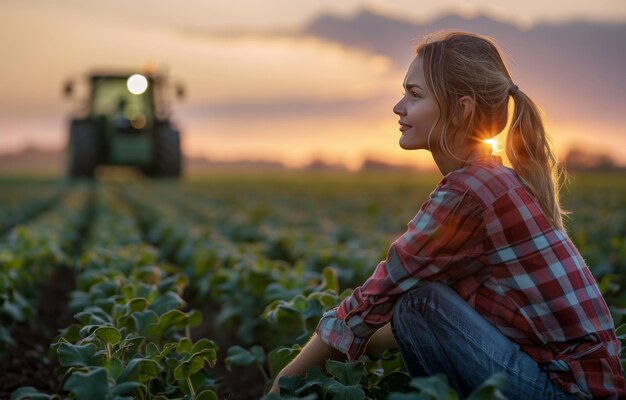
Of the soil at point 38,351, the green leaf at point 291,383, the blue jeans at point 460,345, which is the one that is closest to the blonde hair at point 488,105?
the blue jeans at point 460,345

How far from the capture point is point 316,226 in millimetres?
9664

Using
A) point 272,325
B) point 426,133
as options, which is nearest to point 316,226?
point 272,325

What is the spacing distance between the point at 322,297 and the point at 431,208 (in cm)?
101

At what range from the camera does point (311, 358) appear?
2496 millimetres

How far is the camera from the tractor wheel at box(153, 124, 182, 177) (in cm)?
2003

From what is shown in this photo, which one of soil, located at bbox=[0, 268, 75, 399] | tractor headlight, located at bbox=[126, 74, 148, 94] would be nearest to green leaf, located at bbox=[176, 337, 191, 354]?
soil, located at bbox=[0, 268, 75, 399]

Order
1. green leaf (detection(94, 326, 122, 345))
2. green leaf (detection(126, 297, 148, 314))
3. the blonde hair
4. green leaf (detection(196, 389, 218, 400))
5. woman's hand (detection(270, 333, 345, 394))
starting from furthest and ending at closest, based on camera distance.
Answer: green leaf (detection(126, 297, 148, 314))
green leaf (detection(196, 389, 218, 400))
green leaf (detection(94, 326, 122, 345))
woman's hand (detection(270, 333, 345, 394))
the blonde hair

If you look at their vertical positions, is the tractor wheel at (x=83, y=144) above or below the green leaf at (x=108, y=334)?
below

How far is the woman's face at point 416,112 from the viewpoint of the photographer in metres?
2.41

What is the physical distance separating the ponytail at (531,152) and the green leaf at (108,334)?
4.52 ft

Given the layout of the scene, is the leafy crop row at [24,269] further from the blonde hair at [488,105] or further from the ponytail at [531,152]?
the ponytail at [531,152]

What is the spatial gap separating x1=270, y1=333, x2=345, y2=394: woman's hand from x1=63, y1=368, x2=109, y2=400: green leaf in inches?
21.4

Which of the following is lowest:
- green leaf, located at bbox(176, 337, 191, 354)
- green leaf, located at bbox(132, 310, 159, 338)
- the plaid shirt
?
green leaf, located at bbox(176, 337, 191, 354)

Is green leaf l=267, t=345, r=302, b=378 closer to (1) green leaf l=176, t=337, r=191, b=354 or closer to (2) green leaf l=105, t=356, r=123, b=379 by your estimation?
(1) green leaf l=176, t=337, r=191, b=354
